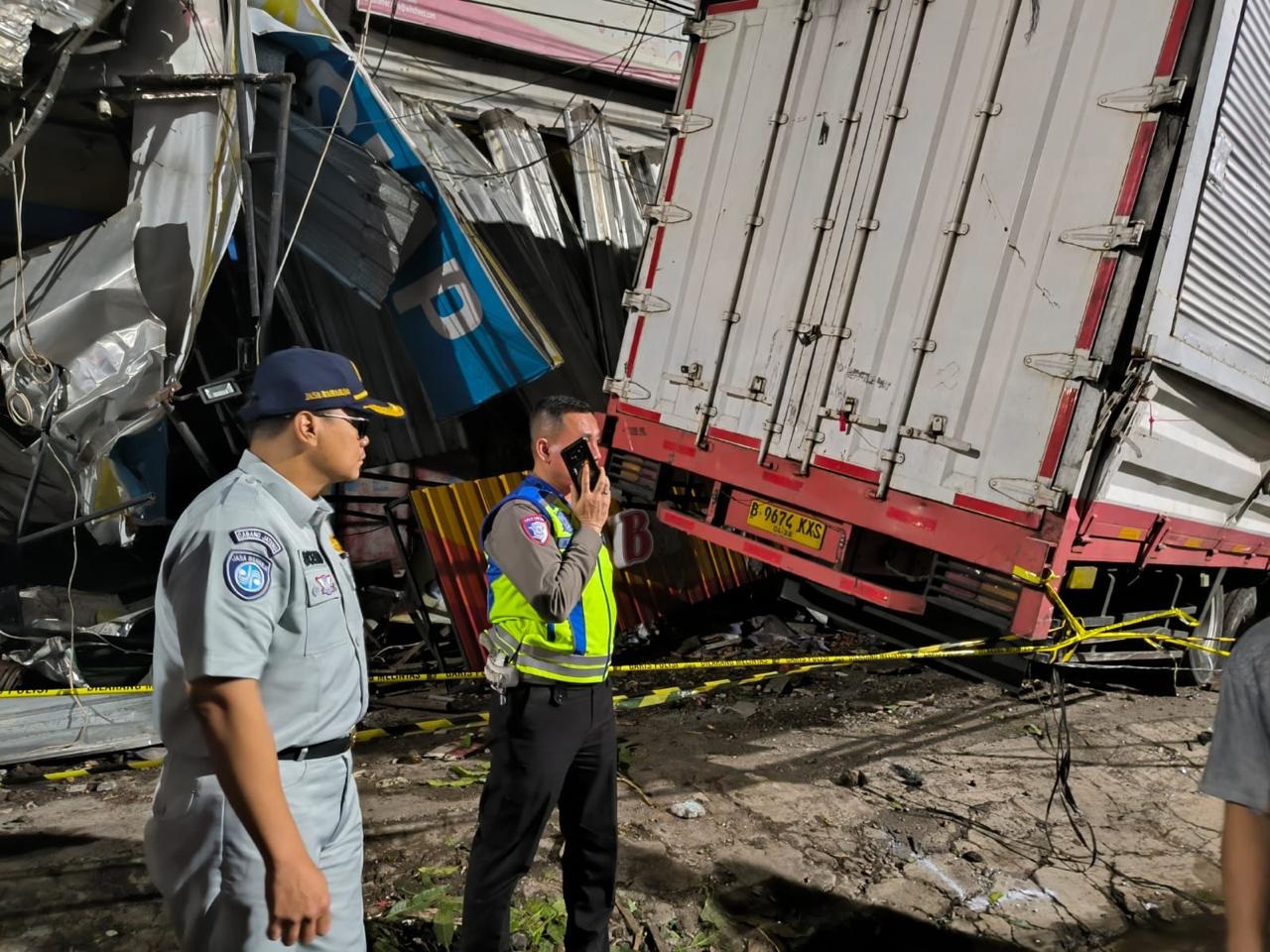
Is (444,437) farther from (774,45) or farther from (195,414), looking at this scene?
(774,45)

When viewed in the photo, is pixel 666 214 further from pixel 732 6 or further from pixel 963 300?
pixel 963 300

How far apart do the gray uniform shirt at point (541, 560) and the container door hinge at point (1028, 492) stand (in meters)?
2.39

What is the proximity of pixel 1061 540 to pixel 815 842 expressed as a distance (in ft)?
5.87

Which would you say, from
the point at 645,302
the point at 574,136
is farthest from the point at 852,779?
the point at 574,136

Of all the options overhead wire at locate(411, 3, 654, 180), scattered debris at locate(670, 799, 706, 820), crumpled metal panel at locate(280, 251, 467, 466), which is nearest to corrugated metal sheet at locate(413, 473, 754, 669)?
crumpled metal panel at locate(280, 251, 467, 466)

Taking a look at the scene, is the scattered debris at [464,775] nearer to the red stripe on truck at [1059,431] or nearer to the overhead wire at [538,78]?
the red stripe on truck at [1059,431]

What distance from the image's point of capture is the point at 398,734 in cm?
536

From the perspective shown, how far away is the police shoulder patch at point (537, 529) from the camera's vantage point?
274 cm

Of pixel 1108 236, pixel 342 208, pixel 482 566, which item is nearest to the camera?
pixel 1108 236

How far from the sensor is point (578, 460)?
113 inches

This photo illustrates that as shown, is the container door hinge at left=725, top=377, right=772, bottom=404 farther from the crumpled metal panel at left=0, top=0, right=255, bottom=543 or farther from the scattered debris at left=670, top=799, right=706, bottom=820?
the crumpled metal panel at left=0, top=0, right=255, bottom=543

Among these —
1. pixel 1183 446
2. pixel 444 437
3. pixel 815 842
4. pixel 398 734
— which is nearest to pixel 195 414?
pixel 444 437

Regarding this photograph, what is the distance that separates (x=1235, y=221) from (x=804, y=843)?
12.1 feet

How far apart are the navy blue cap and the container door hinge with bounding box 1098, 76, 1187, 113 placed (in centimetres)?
371
